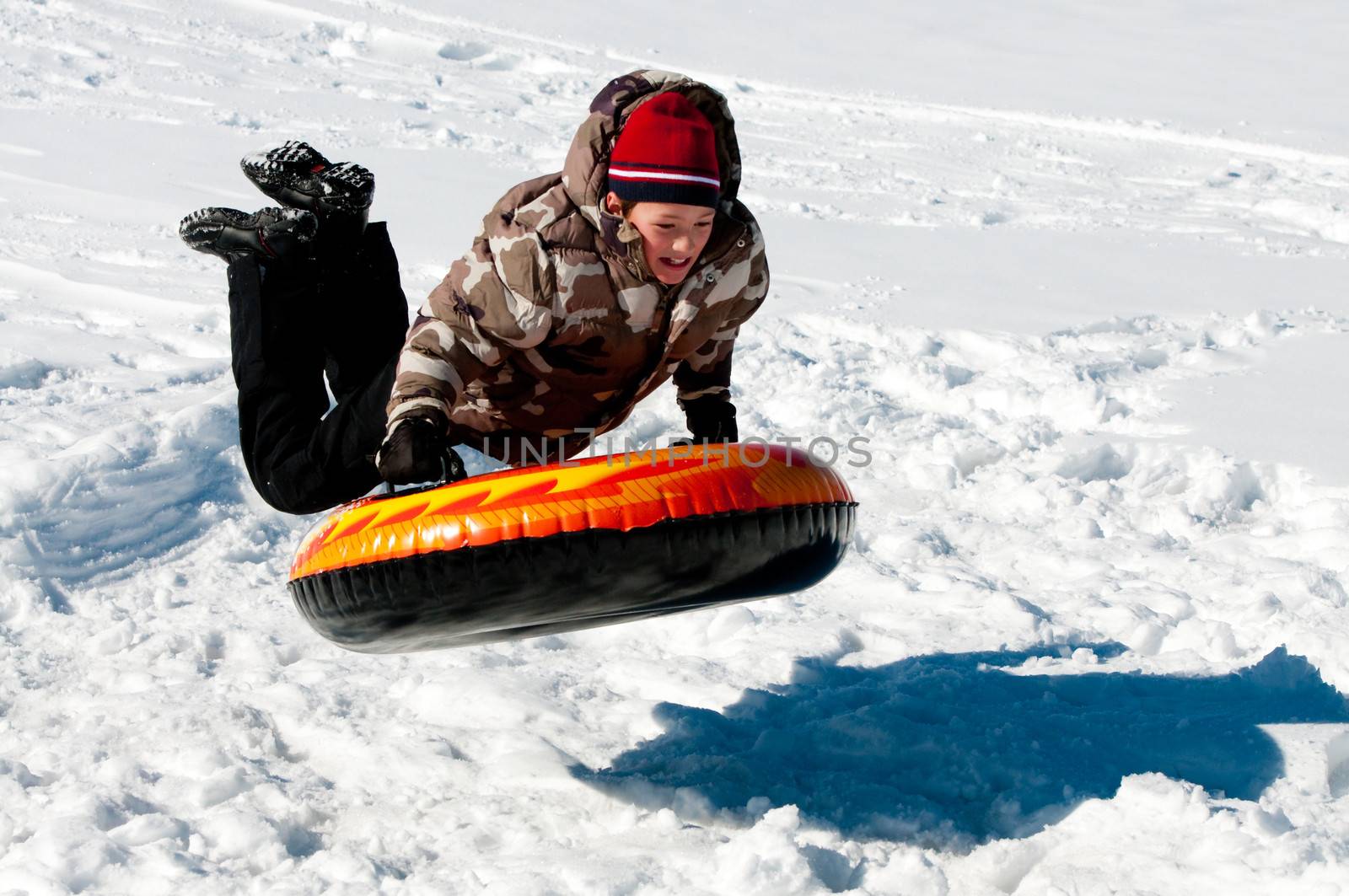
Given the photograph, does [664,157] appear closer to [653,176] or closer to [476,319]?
[653,176]

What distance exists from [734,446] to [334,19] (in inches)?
508

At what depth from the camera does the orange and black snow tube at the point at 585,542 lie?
2.21 m

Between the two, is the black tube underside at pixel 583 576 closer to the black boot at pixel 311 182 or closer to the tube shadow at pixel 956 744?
the tube shadow at pixel 956 744

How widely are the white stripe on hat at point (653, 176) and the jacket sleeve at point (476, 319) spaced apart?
0.21m

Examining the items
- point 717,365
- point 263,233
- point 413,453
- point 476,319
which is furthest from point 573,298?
point 263,233

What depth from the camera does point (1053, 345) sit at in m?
6.17

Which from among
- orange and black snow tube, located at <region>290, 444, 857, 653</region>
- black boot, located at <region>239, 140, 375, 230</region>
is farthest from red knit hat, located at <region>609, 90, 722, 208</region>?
black boot, located at <region>239, 140, 375, 230</region>

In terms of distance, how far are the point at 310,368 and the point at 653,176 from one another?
1.31m

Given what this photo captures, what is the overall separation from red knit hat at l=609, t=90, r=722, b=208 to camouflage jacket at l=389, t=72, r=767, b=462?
1.7 inches

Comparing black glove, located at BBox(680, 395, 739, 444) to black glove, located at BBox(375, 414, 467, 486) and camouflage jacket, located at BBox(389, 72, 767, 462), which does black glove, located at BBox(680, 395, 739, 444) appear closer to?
camouflage jacket, located at BBox(389, 72, 767, 462)

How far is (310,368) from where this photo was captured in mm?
3283

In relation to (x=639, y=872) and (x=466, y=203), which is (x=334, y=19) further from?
(x=639, y=872)

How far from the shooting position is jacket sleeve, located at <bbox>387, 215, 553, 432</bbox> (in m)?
2.45

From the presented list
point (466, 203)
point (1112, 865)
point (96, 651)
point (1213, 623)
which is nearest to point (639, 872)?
point (1112, 865)
